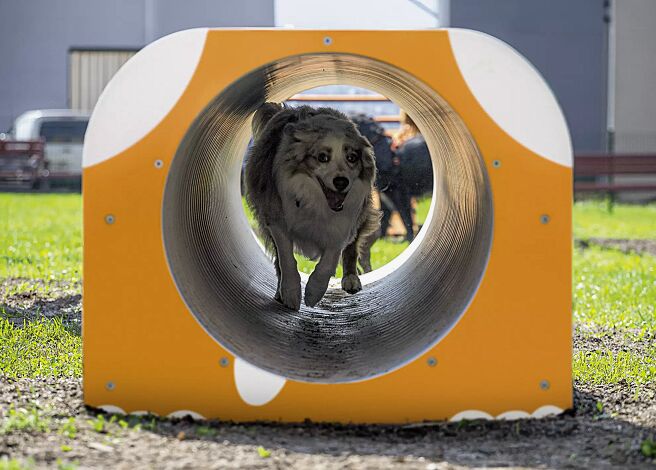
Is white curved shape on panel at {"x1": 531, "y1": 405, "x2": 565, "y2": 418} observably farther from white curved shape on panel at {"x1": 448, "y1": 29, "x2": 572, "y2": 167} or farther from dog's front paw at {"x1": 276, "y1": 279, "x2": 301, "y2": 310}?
dog's front paw at {"x1": 276, "y1": 279, "x2": 301, "y2": 310}

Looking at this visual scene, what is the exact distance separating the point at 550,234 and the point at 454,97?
64cm

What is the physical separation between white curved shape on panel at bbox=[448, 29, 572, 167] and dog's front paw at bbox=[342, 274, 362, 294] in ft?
7.96

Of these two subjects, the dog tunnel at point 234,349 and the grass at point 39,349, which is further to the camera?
the grass at point 39,349

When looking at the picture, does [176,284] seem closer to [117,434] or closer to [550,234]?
[117,434]

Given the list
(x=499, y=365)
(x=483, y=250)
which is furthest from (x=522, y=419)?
(x=483, y=250)

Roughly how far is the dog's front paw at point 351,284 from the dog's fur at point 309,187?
497 millimetres

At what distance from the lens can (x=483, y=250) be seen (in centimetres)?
391

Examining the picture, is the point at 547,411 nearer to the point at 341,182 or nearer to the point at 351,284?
the point at 341,182

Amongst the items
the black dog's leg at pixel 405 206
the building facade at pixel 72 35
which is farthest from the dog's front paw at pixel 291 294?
the building facade at pixel 72 35

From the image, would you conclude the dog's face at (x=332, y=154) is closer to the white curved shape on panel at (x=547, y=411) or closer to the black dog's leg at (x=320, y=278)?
the black dog's leg at (x=320, y=278)

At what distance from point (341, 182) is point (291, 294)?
703mm

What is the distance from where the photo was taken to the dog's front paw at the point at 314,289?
5156 mm

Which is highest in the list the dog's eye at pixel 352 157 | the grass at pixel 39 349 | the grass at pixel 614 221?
the dog's eye at pixel 352 157

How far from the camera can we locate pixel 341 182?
501cm
